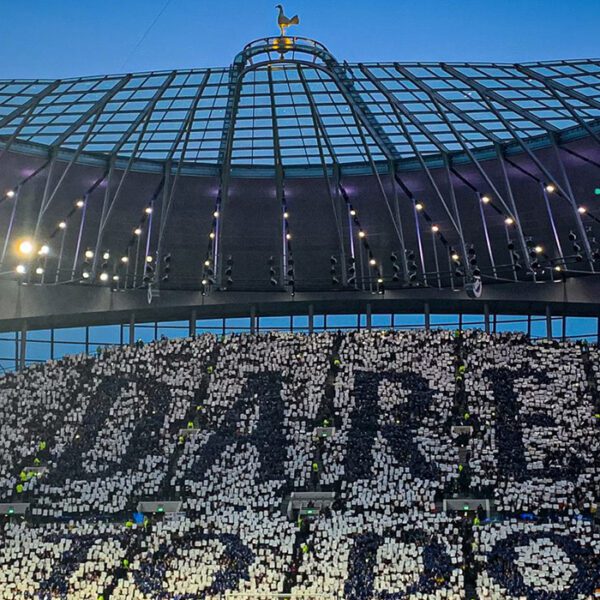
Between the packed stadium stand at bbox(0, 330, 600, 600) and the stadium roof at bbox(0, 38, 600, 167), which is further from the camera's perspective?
the stadium roof at bbox(0, 38, 600, 167)

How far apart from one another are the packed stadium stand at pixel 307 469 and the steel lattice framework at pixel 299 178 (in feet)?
15.3

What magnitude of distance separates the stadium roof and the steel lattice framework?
0.38 ft

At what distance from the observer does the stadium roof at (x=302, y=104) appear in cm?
4316

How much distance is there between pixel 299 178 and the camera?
6138 cm

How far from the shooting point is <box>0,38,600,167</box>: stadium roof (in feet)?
142

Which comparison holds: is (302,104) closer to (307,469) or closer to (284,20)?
(284,20)

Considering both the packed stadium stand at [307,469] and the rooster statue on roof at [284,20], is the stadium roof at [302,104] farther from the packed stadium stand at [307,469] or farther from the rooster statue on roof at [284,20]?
the packed stadium stand at [307,469]

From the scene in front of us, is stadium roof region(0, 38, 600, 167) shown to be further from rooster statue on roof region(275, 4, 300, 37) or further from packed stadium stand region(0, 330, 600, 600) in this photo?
packed stadium stand region(0, 330, 600, 600)

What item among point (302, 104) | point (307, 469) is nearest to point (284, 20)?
point (302, 104)

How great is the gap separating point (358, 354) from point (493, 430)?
34.7 feet

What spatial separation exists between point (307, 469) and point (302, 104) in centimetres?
1721

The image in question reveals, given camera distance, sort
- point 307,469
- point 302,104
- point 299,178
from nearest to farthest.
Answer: point 307,469, point 302,104, point 299,178

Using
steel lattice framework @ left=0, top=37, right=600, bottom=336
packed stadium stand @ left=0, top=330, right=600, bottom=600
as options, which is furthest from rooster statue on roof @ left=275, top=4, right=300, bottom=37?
packed stadium stand @ left=0, top=330, right=600, bottom=600

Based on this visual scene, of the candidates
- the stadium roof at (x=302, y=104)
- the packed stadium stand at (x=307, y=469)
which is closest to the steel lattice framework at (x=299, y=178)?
the stadium roof at (x=302, y=104)
